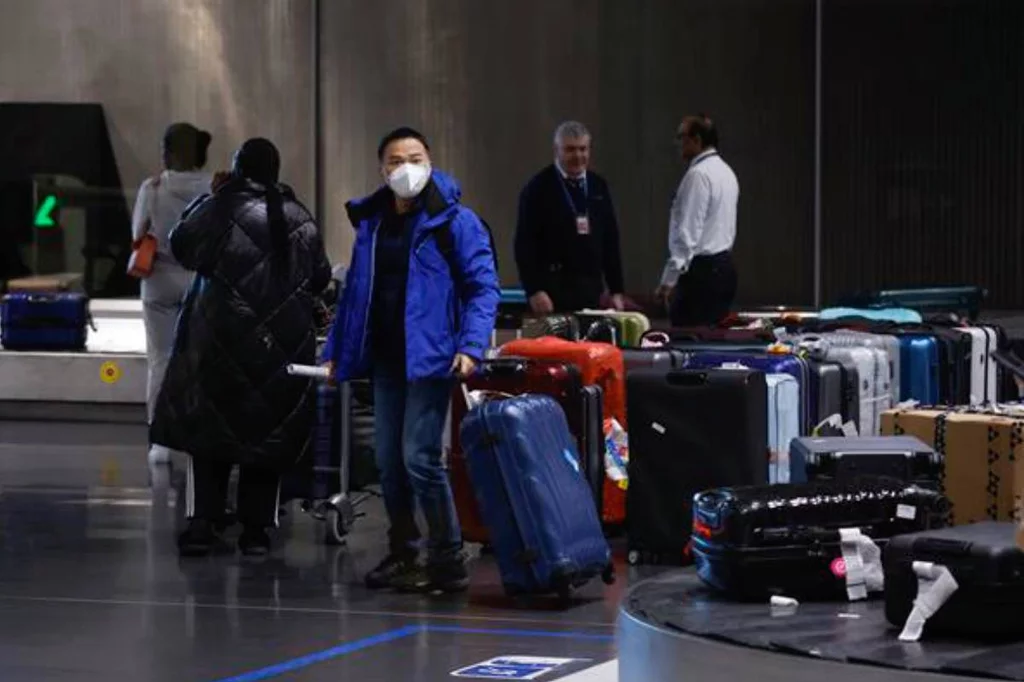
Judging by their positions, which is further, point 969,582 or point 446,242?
point 446,242

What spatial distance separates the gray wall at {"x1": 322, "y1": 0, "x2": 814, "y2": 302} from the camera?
16656mm

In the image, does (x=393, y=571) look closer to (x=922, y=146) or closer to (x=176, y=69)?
(x=922, y=146)

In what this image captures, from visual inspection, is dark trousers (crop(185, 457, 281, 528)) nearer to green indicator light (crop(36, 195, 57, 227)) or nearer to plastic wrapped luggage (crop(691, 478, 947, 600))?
plastic wrapped luggage (crop(691, 478, 947, 600))

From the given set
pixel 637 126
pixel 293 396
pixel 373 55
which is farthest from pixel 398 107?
pixel 293 396

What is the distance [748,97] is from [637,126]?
81 centimetres

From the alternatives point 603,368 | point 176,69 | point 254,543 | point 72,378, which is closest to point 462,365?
point 603,368

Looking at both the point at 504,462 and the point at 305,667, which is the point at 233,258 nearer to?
the point at 504,462

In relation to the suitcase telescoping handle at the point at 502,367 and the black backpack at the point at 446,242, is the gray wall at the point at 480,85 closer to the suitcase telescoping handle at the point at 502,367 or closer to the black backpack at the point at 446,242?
the suitcase telescoping handle at the point at 502,367

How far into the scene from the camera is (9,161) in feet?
60.2

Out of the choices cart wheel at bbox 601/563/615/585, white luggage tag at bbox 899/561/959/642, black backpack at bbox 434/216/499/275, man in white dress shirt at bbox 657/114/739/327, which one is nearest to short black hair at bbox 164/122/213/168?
man in white dress shirt at bbox 657/114/739/327

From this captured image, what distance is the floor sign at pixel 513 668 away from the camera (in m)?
7.46

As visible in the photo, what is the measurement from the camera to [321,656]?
7.84 m

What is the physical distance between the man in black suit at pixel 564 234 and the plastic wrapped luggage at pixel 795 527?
517 cm

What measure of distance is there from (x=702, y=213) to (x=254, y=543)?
3.32 metres
